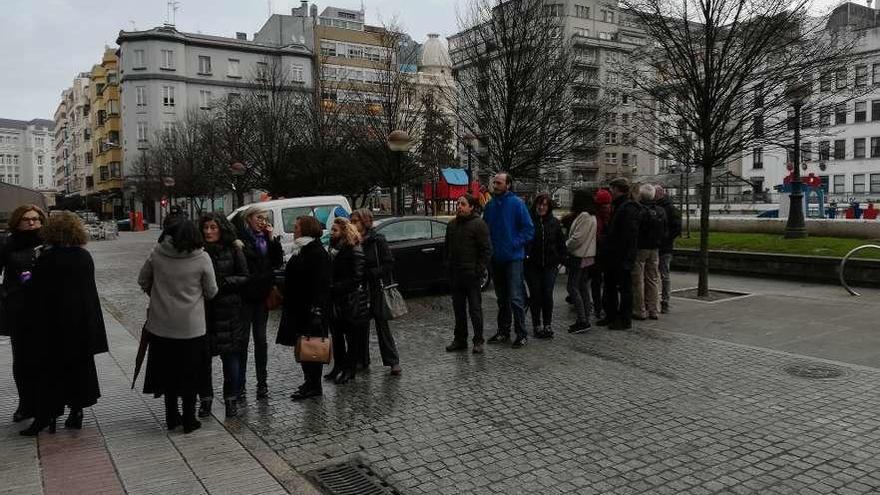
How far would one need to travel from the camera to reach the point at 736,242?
1672 centimetres

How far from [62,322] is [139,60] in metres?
65.8

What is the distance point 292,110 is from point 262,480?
28.1 m

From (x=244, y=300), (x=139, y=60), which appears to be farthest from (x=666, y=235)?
(x=139, y=60)

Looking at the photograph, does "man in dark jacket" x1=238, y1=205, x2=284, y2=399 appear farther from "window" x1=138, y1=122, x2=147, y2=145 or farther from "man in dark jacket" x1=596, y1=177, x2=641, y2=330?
"window" x1=138, y1=122, x2=147, y2=145

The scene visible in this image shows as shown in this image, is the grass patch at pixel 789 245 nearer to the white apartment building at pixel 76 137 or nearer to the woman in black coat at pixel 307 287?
the woman in black coat at pixel 307 287

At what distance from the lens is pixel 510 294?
8.11m

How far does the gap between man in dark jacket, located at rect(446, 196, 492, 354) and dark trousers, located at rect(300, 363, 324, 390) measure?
2.04m

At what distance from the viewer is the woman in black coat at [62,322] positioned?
5039 millimetres

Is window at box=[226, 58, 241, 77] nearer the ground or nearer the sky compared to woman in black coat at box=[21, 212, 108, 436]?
nearer the sky

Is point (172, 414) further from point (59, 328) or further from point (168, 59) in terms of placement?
point (168, 59)

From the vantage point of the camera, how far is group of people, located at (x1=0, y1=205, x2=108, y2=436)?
504 cm

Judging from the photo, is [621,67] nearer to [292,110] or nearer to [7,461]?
[7,461]

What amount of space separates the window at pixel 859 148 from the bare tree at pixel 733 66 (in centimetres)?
5870

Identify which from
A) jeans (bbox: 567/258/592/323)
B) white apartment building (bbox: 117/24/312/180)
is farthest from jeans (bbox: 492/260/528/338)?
white apartment building (bbox: 117/24/312/180)
